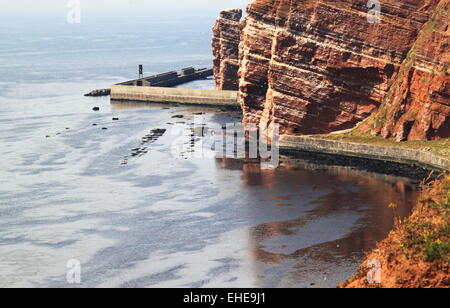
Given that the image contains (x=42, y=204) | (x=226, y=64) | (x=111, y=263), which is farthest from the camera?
(x=226, y=64)

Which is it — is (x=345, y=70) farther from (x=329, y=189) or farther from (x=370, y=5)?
(x=329, y=189)

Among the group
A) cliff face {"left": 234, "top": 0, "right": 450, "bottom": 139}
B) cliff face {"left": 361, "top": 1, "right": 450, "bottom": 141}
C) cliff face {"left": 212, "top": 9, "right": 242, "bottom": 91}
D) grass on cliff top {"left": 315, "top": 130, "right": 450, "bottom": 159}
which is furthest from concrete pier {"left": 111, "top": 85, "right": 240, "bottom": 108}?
cliff face {"left": 361, "top": 1, "right": 450, "bottom": 141}

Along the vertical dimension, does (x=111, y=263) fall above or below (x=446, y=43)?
below

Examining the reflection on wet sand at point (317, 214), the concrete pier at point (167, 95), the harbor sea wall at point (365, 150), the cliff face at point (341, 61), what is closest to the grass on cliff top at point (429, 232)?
the reflection on wet sand at point (317, 214)

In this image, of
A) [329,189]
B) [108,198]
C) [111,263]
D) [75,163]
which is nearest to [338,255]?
[111,263]

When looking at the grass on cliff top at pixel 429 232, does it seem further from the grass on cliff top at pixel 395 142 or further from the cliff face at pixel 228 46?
the cliff face at pixel 228 46

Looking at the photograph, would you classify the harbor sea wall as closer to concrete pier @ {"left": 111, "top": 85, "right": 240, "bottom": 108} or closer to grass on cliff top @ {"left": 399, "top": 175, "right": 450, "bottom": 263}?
concrete pier @ {"left": 111, "top": 85, "right": 240, "bottom": 108}
